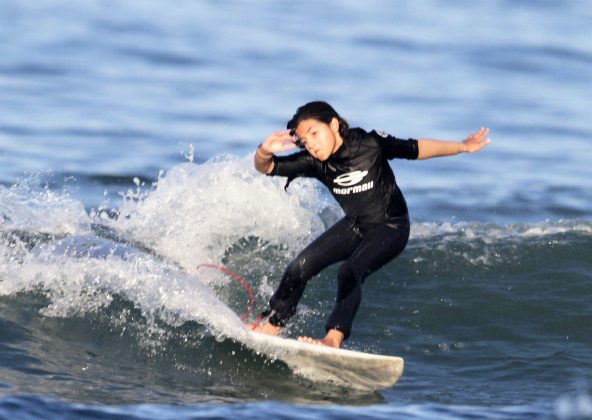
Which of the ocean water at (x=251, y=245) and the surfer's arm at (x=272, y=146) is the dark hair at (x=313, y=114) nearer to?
the surfer's arm at (x=272, y=146)

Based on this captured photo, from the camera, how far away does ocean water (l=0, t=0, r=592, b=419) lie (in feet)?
29.3

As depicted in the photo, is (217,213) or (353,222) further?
(217,213)

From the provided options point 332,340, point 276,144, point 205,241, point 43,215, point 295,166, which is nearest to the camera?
point 276,144

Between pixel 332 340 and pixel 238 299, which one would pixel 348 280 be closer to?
pixel 332 340

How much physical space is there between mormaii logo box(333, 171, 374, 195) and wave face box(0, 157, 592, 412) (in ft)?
4.12

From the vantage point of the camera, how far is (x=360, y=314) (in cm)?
1073

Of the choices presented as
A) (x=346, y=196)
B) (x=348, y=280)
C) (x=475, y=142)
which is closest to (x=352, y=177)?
(x=346, y=196)

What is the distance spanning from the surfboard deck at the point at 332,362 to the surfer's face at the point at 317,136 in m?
1.32

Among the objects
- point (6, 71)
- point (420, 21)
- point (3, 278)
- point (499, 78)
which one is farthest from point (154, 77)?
point (3, 278)

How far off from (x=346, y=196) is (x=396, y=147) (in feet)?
1.62

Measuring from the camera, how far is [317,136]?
862 centimetres

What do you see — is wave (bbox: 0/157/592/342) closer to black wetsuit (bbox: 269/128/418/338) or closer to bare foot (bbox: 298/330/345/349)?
black wetsuit (bbox: 269/128/418/338)

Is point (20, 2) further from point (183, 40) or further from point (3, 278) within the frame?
point (3, 278)

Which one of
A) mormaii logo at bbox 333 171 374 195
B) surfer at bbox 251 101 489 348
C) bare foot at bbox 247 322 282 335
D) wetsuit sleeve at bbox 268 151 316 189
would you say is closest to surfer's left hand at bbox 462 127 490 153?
surfer at bbox 251 101 489 348
